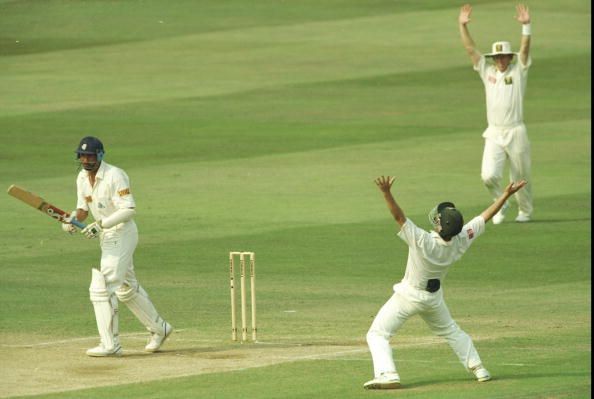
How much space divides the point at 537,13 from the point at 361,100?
11.4m

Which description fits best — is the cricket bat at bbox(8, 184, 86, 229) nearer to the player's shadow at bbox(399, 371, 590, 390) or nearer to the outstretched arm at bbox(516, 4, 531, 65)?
the player's shadow at bbox(399, 371, 590, 390)

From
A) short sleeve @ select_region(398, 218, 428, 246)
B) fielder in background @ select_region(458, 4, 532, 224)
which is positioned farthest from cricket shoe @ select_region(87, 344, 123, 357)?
fielder in background @ select_region(458, 4, 532, 224)

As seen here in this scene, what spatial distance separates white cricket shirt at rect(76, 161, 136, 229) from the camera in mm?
13766

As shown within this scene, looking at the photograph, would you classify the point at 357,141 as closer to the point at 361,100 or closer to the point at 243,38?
the point at 361,100

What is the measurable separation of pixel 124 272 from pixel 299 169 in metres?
12.1

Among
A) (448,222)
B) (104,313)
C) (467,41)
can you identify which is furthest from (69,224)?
(467,41)

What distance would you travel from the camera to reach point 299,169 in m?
25.8

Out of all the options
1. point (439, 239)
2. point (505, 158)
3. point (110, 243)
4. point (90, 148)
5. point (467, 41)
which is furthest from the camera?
point (505, 158)

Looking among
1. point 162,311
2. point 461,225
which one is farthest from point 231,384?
point 162,311

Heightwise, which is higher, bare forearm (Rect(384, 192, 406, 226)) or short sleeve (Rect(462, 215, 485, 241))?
bare forearm (Rect(384, 192, 406, 226))

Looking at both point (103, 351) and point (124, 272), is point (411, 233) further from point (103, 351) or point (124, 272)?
point (103, 351)

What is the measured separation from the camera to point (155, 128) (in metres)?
29.3

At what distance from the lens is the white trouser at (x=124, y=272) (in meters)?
13.7

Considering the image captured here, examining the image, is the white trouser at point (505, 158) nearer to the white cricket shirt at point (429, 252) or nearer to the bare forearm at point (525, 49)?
the bare forearm at point (525, 49)
